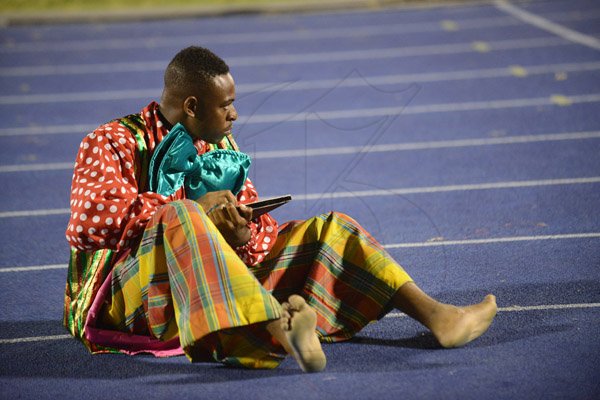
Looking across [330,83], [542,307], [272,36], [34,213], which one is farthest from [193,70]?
[272,36]

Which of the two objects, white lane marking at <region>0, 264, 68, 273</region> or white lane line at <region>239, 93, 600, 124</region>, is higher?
white lane line at <region>239, 93, 600, 124</region>

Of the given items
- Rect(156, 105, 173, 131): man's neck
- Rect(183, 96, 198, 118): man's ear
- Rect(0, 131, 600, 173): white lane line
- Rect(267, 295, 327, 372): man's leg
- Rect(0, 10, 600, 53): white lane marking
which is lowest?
Rect(267, 295, 327, 372): man's leg

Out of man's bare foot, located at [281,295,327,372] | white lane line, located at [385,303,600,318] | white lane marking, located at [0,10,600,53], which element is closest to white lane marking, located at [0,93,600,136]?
white lane marking, located at [0,10,600,53]

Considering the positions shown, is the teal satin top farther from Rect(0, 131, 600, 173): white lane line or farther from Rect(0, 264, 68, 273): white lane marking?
Rect(0, 131, 600, 173): white lane line

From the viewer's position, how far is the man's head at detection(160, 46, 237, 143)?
128 inches

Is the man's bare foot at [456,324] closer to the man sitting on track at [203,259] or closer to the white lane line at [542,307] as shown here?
the man sitting on track at [203,259]

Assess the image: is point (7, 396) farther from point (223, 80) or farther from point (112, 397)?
point (223, 80)

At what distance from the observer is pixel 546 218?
4926 millimetres

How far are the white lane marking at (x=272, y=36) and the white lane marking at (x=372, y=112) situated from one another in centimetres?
364

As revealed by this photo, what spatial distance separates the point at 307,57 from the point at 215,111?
7024 millimetres

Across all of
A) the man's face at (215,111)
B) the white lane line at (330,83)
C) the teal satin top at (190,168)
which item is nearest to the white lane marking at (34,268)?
the teal satin top at (190,168)

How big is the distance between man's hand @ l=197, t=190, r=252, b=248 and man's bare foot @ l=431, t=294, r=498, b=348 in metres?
0.70

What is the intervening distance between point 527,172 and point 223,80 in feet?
9.82

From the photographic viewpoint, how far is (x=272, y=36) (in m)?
11.6
